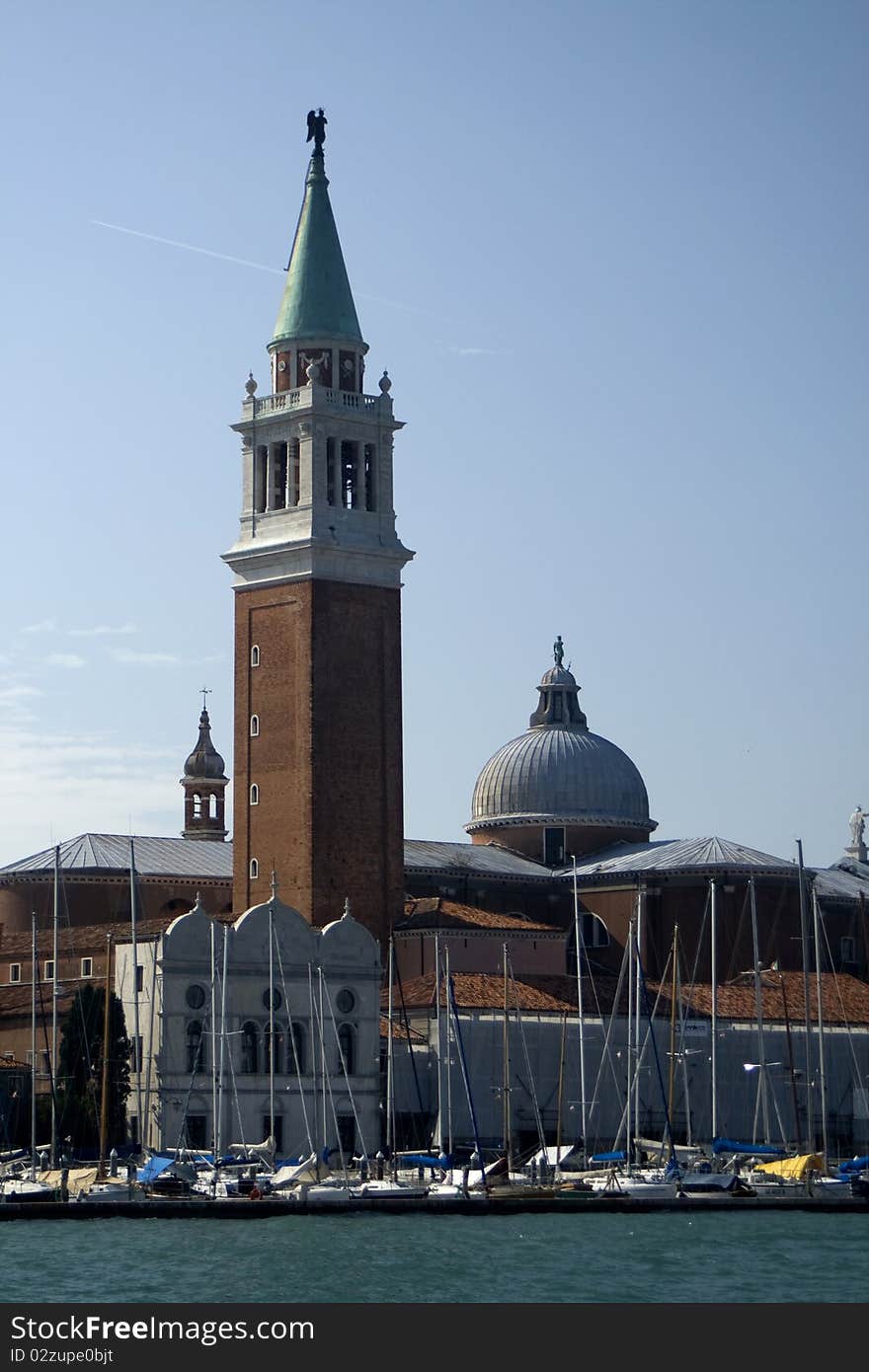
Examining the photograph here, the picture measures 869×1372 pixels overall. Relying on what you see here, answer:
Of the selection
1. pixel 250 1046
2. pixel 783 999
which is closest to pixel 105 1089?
pixel 250 1046

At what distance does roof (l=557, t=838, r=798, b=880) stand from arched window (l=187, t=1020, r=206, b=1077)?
63.1 ft

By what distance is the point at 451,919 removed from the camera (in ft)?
268

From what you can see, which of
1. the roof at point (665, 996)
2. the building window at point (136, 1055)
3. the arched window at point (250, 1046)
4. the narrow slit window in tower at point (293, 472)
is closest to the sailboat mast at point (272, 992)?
the arched window at point (250, 1046)

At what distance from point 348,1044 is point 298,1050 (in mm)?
1568

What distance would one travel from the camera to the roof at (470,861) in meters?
88.6

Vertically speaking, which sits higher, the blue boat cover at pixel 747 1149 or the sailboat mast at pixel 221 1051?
the sailboat mast at pixel 221 1051

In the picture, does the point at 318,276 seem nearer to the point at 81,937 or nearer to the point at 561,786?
the point at 81,937

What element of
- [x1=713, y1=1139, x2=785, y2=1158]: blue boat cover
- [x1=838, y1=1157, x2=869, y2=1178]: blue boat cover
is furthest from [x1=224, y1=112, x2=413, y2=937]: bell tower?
[x1=838, y1=1157, x2=869, y2=1178]: blue boat cover

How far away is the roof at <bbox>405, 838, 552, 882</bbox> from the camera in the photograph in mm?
88625

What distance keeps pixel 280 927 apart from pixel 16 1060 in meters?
7.66

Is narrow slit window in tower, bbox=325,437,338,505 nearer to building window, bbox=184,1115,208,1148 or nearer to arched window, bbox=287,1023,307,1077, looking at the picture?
arched window, bbox=287,1023,307,1077

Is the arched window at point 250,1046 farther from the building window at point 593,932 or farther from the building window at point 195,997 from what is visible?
the building window at point 593,932

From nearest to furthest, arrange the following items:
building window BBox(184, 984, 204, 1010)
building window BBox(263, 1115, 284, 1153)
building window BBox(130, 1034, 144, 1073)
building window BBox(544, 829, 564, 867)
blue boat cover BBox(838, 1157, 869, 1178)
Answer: blue boat cover BBox(838, 1157, 869, 1178) → building window BBox(263, 1115, 284, 1153) → building window BBox(130, 1034, 144, 1073) → building window BBox(184, 984, 204, 1010) → building window BBox(544, 829, 564, 867)

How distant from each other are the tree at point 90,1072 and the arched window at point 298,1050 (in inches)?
175
